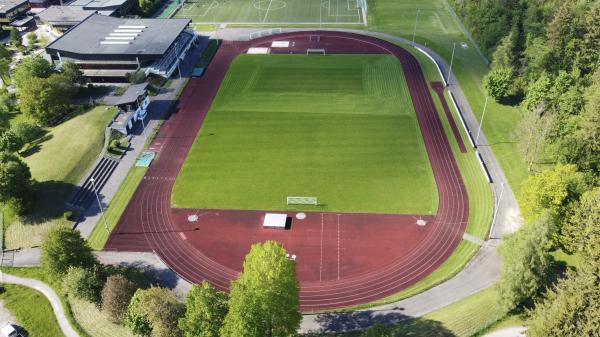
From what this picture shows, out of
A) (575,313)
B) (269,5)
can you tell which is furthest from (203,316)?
(269,5)

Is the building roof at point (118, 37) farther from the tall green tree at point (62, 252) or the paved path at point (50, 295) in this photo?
the tall green tree at point (62, 252)

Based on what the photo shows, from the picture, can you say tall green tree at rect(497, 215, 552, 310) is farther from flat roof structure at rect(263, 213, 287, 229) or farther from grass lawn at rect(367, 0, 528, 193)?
flat roof structure at rect(263, 213, 287, 229)

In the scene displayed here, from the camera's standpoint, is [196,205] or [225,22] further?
[225,22]

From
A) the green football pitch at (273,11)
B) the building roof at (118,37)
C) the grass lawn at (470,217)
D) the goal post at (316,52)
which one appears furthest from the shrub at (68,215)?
the green football pitch at (273,11)

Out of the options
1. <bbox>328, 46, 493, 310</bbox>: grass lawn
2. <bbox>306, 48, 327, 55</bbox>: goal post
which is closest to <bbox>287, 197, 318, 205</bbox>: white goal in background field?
<bbox>328, 46, 493, 310</bbox>: grass lawn

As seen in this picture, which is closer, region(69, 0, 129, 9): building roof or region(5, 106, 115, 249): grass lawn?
region(5, 106, 115, 249): grass lawn

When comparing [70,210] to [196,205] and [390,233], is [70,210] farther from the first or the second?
[390,233]

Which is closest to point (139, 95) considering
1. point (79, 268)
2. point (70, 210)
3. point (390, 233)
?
point (70, 210)

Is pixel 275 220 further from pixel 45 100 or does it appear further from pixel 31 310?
pixel 45 100
